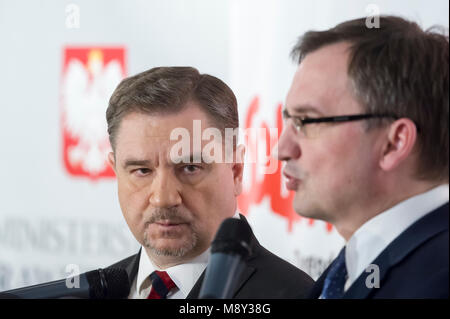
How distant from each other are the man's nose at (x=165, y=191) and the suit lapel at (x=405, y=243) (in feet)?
1.44

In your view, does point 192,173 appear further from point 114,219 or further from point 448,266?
point 114,219

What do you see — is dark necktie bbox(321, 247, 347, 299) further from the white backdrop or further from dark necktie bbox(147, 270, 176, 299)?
the white backdrop

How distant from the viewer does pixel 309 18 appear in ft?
6.96

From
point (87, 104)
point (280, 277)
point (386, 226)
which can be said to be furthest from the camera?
point (87, 104)

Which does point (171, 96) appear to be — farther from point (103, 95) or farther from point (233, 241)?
point (103, 95)

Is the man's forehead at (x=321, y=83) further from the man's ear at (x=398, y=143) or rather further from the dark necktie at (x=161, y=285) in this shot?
the dark necktie at (x=161, y=285)

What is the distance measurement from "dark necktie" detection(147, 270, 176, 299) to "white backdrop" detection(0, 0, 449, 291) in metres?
0.81

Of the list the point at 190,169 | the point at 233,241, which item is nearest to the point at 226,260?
the point at 233,241

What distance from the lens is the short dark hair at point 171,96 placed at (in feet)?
4.33

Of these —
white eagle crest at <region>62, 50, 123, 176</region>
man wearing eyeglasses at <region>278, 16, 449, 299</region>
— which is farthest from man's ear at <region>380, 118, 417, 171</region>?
white eagle crest at <region>62, 50, 123, 176</region>

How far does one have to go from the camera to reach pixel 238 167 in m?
Result: 1.40

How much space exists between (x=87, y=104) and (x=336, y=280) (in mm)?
1800
